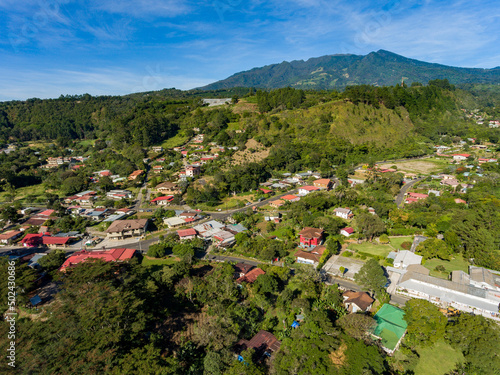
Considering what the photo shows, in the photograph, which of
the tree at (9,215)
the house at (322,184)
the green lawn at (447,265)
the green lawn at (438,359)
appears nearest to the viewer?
the green lawn at (438,359)

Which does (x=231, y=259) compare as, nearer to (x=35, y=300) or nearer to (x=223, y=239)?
(x=223, y=239)

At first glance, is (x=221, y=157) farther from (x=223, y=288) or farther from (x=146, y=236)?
(x=223, y=288)

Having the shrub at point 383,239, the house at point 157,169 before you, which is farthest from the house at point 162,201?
the shrub at point 383,239

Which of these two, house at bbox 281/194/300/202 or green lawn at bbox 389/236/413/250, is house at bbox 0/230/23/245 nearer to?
house at bbox 281/194/300/202

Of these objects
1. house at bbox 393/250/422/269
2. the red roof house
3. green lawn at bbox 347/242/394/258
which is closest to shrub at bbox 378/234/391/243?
green lawn at bbox 347/242/394/258

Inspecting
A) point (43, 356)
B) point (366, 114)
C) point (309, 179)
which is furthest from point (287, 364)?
point (366, 114)

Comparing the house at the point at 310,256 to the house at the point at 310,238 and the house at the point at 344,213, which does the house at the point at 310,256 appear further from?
the house at the point at 344,213
